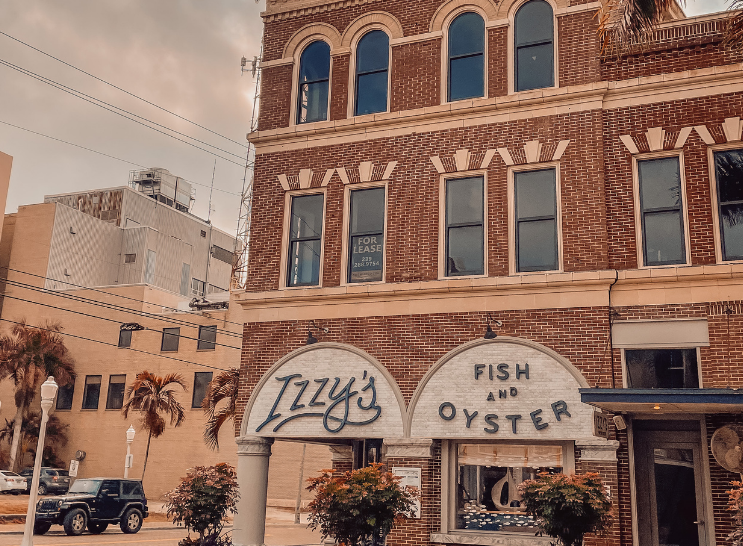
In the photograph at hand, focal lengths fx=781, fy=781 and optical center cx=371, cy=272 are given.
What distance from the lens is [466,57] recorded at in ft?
59.1

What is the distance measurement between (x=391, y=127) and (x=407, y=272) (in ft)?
11.6

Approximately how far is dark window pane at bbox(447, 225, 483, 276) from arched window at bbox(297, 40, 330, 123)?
493 centimetres

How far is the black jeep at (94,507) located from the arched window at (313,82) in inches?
622

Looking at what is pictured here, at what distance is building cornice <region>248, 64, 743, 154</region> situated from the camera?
15.8 metres

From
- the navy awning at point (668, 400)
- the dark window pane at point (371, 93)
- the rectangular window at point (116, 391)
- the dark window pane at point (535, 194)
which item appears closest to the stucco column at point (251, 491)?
the navy awning at point (668, 400)

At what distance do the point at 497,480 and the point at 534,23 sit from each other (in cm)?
999

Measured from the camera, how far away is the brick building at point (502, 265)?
14867 mm

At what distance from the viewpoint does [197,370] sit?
163ft

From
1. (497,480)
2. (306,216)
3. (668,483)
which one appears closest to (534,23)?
(306,216)

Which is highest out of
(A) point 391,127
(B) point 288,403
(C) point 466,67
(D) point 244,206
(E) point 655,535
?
(D) point 244,206

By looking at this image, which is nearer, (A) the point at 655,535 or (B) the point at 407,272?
(A) the point at 655,535

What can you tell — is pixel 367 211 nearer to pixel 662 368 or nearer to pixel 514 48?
pixel 514 48

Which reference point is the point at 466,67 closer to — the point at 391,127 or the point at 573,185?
the point at 391,127

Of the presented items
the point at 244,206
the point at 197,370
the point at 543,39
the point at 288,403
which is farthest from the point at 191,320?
the point at 543,39
